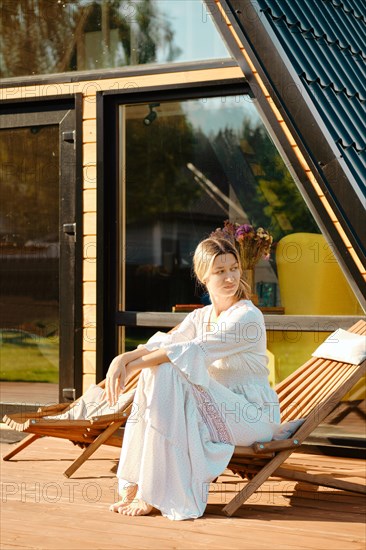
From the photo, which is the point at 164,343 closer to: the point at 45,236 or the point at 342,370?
the point at 342,370

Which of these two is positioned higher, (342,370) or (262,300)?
(262,300)

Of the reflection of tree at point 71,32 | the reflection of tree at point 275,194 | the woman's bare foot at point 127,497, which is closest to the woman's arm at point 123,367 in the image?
the woman's bare foot at point 127,497

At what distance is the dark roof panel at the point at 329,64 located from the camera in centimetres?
389

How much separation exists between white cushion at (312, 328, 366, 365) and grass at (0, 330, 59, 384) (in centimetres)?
227

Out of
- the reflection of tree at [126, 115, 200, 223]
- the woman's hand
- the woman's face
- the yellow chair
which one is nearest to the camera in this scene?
the woman's hand

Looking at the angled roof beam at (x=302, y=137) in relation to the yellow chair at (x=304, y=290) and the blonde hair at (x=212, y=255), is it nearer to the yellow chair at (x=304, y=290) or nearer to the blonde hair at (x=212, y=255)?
the blonde hair at (x=212, y=255)

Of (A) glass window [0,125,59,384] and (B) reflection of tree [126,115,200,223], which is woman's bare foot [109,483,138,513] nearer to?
(A) glass window [0,125,59,384]

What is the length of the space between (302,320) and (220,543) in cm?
250

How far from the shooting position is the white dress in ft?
14.8

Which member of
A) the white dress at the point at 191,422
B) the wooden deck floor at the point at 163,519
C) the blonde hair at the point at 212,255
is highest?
the blonde hair at the point at 212,255

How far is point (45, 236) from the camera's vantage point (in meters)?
7.04

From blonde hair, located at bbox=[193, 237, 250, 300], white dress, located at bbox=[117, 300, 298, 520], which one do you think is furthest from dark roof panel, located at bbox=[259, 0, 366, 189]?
white dress, located at bbox=[117, 300, 298, 520]

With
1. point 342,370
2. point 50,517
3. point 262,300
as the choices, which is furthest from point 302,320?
point 50,517

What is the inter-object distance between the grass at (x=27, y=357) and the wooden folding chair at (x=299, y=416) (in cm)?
217
